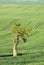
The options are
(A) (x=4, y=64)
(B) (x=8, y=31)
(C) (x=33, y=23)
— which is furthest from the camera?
(C) (x=33, y=23)

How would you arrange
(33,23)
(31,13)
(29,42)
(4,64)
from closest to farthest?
1. (4,64)
2. (29,42)
3. (33,23)
4. (31,13)

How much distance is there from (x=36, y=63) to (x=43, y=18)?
54227 mm

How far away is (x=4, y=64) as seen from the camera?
37.3 m

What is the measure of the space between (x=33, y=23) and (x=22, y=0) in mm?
75920

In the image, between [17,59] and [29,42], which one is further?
[29,42]

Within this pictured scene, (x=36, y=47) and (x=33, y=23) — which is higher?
(x=33, y=23)

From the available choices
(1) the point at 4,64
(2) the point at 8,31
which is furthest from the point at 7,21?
(1) the point at 4,64

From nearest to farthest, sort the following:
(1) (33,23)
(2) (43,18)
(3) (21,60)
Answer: (3) (21,60), (1) (33,23), (2) (43,18)

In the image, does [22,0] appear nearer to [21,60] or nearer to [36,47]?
[36,47]

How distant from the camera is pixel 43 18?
91.2 metres

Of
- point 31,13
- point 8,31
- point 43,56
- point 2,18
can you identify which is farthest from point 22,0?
point 43,56

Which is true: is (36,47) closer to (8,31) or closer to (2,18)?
(8,31)

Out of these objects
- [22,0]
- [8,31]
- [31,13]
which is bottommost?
[8,31]

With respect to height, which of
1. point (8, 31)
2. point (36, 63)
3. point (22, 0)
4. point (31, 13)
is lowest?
point (36, 63)
